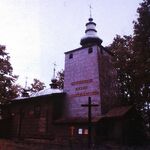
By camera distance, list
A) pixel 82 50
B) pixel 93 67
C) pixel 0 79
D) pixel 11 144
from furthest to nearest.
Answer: pixel 0 79 < pixel 82 50 < pixel 93 67 < pixel 11 144

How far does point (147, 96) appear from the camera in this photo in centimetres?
2883

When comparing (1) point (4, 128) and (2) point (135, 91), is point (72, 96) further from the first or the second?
(1) point (4, 128)

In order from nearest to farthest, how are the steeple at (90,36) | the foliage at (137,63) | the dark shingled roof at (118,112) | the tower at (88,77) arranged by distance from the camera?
the dark shingled roof at (118,112) → the foliage at (137,63) → the tower at (88,77) → the steeple at (90,36)

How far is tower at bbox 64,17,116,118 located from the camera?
24983 mm

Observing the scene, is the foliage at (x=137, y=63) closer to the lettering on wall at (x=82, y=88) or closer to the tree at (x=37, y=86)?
the lettering on wall at (x=82, y=88)

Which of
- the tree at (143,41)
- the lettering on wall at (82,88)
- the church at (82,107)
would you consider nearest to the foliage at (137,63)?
the tree at (143,41)

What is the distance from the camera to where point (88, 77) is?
2634cm

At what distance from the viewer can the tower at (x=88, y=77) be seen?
25.0 m

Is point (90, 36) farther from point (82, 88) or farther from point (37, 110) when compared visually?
point (37, 110)

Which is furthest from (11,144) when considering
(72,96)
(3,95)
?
(3,95)

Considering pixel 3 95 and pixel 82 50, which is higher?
pixel 82 50

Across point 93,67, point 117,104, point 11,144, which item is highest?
point 93,67

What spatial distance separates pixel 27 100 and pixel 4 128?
18.4ft

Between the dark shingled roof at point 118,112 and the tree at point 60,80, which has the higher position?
the tree at point 60,80
